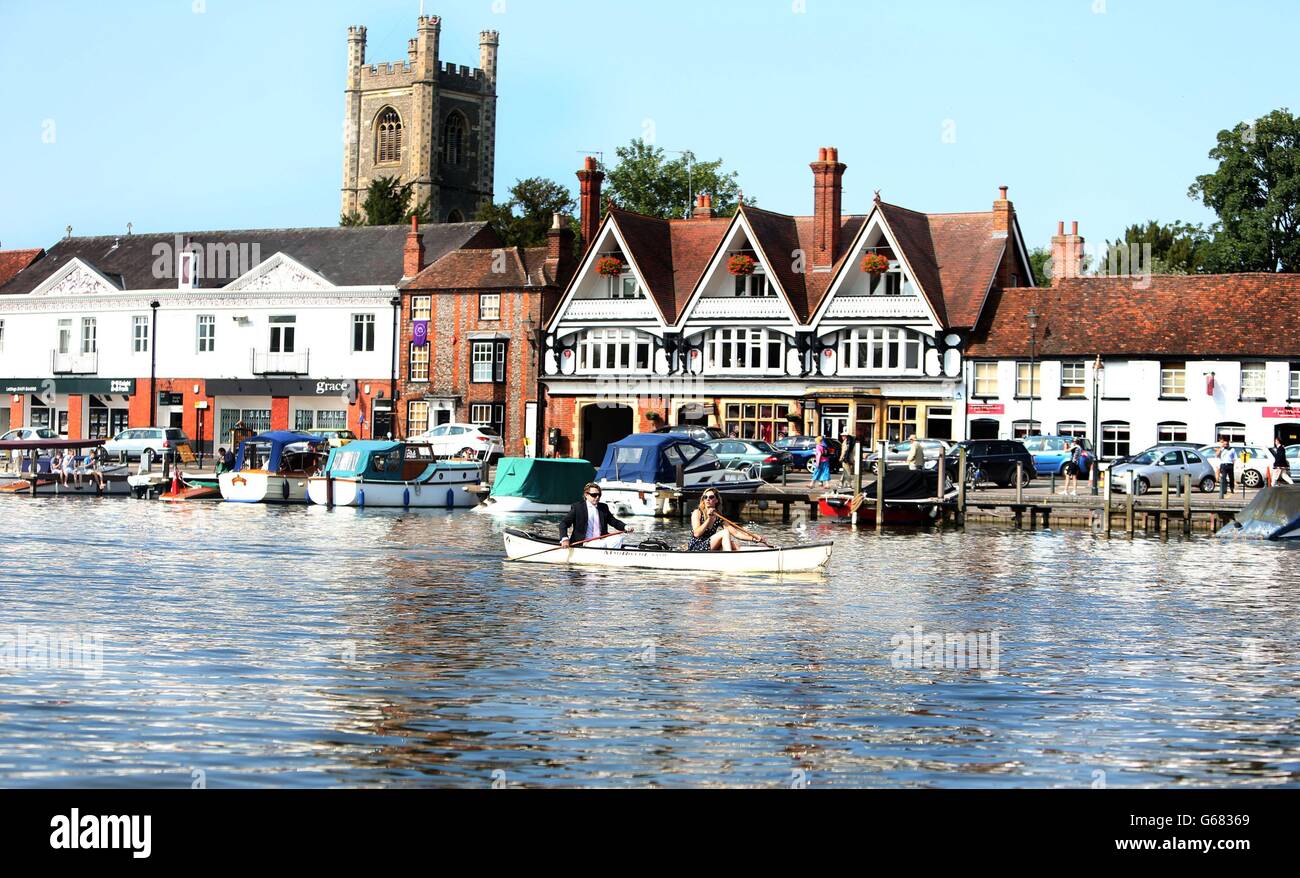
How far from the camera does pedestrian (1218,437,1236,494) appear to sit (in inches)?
2177

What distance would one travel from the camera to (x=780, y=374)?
76.7m

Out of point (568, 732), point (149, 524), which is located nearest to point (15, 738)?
point (568, 732)

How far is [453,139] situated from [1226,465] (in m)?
102

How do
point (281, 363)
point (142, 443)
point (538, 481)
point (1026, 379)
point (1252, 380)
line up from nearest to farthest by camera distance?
point (538, 481), point (1252, 380), point (1026, 379), point (142, 443), point (281, 363)

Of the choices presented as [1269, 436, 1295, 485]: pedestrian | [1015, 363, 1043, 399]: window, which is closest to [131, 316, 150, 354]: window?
[1015, 363, 1043, 399]: window

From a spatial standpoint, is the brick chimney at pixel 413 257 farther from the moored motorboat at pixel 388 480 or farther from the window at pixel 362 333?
the moored motorboat at pixel 388 480

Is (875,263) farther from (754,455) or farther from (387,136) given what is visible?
(387,136)

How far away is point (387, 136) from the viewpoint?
14775cm

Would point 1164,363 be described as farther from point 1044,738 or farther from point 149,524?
point 1044,738

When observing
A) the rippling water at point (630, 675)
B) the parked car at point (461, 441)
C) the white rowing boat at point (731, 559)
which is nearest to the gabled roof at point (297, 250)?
the parked car at point (461, 441)

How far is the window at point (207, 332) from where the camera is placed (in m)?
87.4

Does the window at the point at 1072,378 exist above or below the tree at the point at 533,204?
below

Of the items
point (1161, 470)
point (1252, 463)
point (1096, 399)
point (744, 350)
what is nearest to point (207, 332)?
point (744, 350)

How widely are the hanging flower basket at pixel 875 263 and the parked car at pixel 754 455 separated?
13182 millimetres
